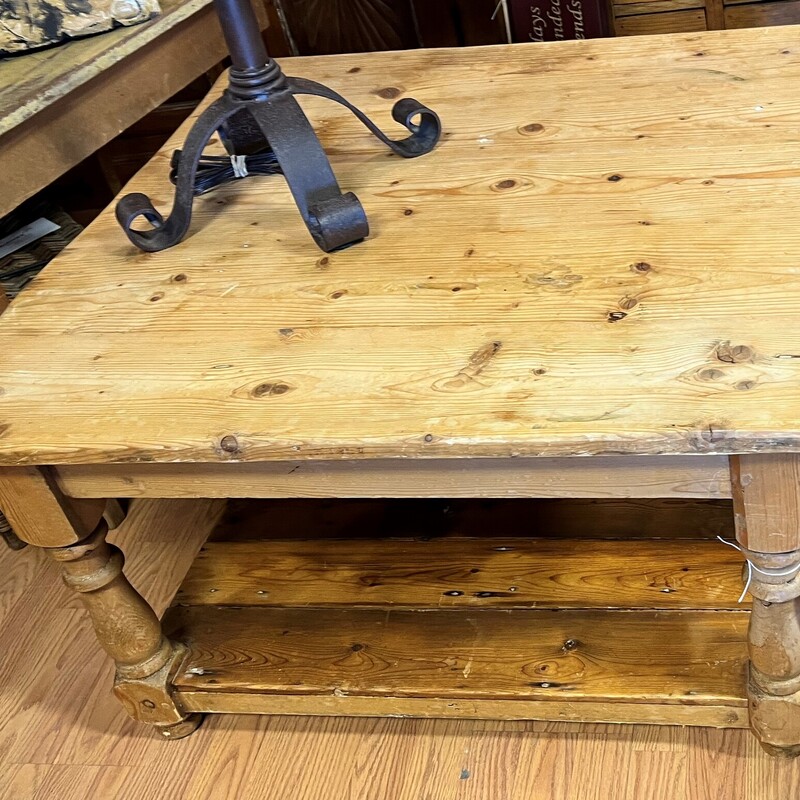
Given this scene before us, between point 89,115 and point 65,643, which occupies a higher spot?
point 89,115

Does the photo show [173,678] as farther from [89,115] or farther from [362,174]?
[89,115]

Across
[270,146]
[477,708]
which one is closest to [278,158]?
[270,146]

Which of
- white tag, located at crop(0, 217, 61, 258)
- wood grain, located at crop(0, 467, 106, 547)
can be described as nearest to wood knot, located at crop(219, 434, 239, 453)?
wood grain, located at crop(0, 467, 106, 547)

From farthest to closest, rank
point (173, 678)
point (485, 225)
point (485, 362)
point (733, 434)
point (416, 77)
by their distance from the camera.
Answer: point (416, 77)
point (173, 678)
point (485, 225)
point (485, 362)
point (733, 434)

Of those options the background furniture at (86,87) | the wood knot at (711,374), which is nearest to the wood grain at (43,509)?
the background furniture at (86,87)

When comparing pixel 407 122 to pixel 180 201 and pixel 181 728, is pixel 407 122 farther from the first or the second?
pixel 181 728

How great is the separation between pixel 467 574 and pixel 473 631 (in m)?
0.08

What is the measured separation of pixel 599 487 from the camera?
837mm

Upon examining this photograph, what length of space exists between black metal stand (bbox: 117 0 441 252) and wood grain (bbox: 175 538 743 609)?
1.30 feet

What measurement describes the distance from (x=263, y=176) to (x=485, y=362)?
510 millimetres

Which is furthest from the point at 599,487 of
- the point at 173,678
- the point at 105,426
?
the point at 173,678

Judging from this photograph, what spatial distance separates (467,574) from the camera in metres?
1.16

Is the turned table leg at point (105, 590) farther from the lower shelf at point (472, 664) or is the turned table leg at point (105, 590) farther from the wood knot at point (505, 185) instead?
the wood knot at point (505, 185)

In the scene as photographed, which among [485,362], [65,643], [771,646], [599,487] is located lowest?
[65,643]
